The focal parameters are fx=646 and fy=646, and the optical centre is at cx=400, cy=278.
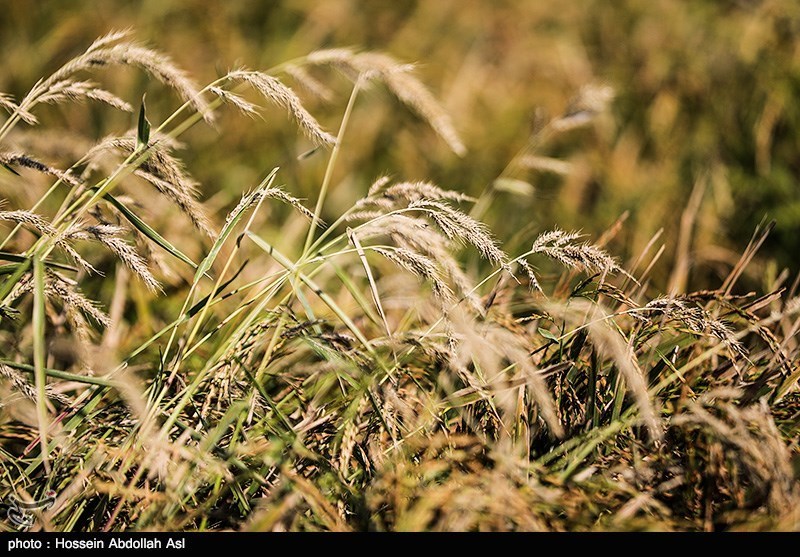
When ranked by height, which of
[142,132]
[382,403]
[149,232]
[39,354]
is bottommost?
[382,403]

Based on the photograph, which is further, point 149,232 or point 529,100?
point 529,100

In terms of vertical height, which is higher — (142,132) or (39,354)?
(142,132)

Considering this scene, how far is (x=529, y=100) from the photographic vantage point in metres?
4.01

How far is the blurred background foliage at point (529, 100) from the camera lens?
315 cm

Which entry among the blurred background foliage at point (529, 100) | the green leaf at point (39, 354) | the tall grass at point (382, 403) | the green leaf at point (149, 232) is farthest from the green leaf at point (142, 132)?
the blurred background foliage at point (529, 100)

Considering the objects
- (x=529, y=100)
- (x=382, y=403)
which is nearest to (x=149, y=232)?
Answer: (x=382, y=403)

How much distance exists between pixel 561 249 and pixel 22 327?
1.53m

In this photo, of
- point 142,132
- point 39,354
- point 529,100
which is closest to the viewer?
point 39,354

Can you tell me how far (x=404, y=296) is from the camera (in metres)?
2.03

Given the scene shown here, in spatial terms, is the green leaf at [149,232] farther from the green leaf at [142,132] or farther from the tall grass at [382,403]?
the green leaf at [142,132]

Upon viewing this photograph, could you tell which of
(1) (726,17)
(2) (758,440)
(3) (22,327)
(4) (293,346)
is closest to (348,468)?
(4) (293,346)

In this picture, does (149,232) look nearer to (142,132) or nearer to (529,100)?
(142,132)

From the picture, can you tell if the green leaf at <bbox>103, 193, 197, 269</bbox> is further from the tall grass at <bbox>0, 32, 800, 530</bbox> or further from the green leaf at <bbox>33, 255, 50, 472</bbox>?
the green leaf at <bbox>33, 255, 50, 472</bbox>

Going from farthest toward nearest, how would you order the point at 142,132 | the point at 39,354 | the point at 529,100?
the point at 529,100 → the point at 142,132 → the point at 39,354
